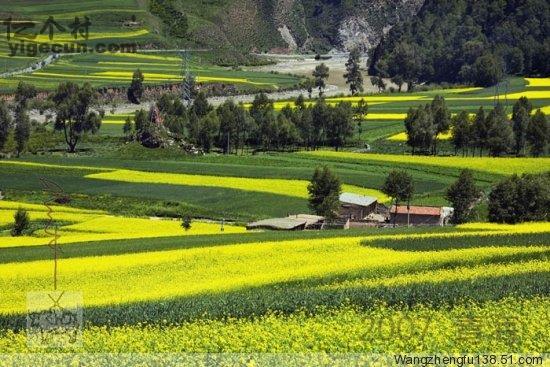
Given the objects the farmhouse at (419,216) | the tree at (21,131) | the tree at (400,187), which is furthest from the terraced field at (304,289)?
the tree at (21,131)

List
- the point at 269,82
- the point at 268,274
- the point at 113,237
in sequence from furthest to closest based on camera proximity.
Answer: the point at 269,82 < the point at 113,237 < the point at 268,274

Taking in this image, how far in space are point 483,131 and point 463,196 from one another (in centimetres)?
3895

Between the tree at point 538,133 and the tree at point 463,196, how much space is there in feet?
122

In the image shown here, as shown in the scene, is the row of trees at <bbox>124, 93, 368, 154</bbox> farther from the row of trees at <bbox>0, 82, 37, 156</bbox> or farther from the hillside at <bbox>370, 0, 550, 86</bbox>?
the hillside at <bbox>370, 0, 550, 86</bbox>

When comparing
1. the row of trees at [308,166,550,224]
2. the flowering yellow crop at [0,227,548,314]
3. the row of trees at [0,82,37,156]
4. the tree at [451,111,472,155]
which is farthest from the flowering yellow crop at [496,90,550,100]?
the flowering yellow crop at [0,227,548,314]

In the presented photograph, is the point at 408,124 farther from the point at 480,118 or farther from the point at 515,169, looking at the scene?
the point at 515,169

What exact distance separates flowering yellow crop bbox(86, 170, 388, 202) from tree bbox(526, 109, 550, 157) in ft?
96.2

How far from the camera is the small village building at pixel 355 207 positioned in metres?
71.0

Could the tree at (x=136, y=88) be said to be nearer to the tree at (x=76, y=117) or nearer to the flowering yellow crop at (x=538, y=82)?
the tree at (x=76, y=117)

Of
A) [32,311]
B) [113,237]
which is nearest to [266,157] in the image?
[113,237]

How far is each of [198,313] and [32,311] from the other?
5.99 meters

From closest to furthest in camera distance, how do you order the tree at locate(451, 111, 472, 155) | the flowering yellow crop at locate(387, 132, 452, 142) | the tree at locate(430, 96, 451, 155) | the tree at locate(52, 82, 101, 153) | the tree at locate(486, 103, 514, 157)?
the tree at locate(486, 103, 514, 157)
the tree at locate(451, 111, 472, 155)
the tree at locate(430, 96, 451, 155)
the tree at locate(52, 82, 101, 153)
the flowering yellow crop at locate(387, 132, 452, 142)

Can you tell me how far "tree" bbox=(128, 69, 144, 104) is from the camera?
492 feet

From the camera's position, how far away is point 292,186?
8019cm
